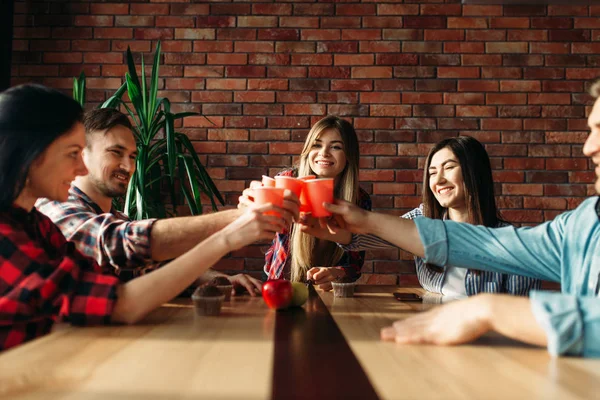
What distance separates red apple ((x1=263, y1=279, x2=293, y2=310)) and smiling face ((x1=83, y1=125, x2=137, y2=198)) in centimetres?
87

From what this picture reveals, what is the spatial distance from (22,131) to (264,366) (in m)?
0.80

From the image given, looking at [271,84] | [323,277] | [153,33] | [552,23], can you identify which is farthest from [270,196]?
[552,23]

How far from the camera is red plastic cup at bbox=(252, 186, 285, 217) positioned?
1300 millimetres

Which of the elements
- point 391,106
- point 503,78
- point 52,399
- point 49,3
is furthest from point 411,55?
point 52,399

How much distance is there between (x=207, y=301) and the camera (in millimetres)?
1258

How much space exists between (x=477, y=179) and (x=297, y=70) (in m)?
1.50

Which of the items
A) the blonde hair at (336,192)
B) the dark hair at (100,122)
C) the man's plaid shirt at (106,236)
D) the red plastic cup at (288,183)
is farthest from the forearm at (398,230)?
the dark hair at (100,122)

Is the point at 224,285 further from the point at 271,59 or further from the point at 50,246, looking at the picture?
the point at 271,59

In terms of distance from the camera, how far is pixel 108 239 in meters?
1.43

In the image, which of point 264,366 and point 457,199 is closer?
point 264,366

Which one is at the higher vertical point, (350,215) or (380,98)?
(380,98)

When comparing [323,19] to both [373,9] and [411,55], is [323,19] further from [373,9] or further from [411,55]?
[411,55]

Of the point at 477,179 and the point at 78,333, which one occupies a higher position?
the point at 477,179

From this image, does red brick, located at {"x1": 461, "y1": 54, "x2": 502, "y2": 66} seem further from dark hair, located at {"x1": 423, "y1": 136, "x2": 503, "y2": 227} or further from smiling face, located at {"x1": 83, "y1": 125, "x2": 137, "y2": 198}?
smiling face, located at {"x1": 83, "y1": 125, "x2": 137, "y2": 198}
